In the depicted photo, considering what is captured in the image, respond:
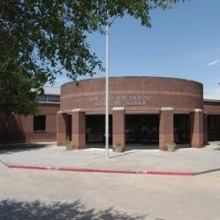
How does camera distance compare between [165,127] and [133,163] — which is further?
[165,127]

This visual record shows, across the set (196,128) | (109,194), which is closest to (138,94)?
(196,128)

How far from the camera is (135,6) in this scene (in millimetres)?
7133

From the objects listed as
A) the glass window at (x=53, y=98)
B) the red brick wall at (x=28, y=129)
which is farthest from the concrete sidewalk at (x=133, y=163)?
the glass window at (x=53, y=98)

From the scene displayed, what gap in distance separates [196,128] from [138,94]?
6.01 meters

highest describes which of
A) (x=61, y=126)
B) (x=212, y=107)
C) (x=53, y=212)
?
(x=212, y=107)

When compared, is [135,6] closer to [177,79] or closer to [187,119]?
[177,79]

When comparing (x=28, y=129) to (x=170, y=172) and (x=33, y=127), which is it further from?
(x=170, y=172)

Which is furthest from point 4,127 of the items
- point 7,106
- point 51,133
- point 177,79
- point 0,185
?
point 0,185

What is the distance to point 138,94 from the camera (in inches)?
1242

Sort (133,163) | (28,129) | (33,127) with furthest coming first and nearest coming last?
(33,127) < (28,129) < (133,163)

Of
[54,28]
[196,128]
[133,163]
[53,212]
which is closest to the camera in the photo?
[54,28]

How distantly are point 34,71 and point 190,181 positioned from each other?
1193 centimetres

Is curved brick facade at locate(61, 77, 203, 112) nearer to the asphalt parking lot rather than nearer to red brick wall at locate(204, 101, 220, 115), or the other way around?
the asphalt parking lot

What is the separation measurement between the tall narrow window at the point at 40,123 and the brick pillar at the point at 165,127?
1892 centimetres
